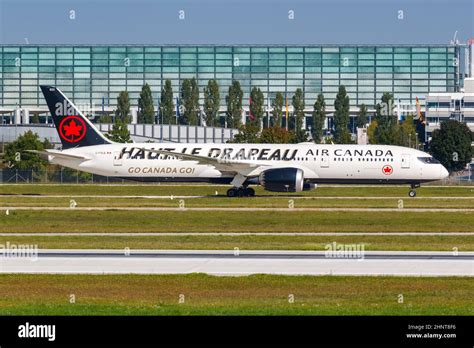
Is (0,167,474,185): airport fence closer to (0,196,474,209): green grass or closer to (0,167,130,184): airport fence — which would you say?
(0,167,130,184): airport fence

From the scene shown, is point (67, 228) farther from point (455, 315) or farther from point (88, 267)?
point (455, 315)

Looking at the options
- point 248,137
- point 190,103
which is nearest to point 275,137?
point 248,137

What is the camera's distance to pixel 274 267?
33875 mm

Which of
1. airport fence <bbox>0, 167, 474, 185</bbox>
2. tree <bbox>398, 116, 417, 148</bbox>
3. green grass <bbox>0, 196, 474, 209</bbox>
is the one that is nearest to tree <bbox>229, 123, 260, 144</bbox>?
tree <bbox>398, 116, 417, 148</bbox>

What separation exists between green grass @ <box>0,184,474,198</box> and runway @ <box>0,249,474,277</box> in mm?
39743

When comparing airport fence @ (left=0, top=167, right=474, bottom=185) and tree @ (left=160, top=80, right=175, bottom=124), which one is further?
tree @ (left=160, top=80, right=175, bottom=124)

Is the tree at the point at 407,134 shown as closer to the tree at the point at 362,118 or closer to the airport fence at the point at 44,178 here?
the tree at the point at 362,118

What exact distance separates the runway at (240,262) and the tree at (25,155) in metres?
74.2

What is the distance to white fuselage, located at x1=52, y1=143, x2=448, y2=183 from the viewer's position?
77.3 metres

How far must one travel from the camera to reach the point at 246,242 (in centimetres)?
4275

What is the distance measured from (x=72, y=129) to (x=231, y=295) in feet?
176

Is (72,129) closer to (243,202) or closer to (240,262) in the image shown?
(243,202)

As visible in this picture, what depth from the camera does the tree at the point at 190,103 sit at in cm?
17750
